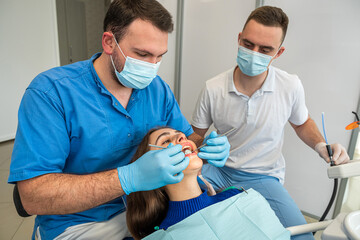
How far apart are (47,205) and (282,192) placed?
125 centimetres

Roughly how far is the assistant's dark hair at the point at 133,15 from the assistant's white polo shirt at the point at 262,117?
0.74 metres

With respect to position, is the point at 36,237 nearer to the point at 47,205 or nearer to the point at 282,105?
the point at 47,205

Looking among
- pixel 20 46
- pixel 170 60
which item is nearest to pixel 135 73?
pixel 170 60

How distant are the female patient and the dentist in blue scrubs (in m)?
0.08

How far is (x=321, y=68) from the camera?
6.33ft

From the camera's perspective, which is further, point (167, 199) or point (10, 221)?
point (10, 221)

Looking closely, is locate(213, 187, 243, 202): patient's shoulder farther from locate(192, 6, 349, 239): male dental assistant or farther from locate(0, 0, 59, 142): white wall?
locate(0, 0, 59, 142): white wall

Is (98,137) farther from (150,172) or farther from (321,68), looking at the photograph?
(321,68)

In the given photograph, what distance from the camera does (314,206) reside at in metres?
2.17

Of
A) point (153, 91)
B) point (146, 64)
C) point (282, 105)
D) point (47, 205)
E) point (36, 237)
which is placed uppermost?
point (146, 64)

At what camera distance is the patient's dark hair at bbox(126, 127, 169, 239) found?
3.74ft

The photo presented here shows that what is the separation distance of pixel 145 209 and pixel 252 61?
1063 mm

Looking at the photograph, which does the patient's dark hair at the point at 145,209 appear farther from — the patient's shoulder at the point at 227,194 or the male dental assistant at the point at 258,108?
the male dental assistant at the point at 258,108

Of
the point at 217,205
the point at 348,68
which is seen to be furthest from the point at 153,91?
the point at 348,68
